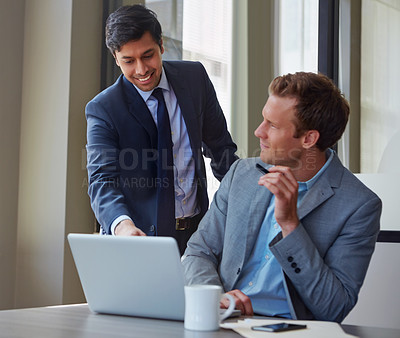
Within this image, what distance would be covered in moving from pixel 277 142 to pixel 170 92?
2.61 ft

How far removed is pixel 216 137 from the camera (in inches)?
102

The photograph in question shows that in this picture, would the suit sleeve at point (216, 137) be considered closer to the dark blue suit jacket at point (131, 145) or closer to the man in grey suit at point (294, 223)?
the dark blue suit jacket at point (131, 145)

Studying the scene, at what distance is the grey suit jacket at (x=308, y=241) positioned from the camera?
1.48m

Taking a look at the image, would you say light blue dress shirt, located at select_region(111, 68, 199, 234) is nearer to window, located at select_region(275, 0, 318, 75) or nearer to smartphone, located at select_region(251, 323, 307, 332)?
smartphone, located at select_region(251, 323, 307, 332)

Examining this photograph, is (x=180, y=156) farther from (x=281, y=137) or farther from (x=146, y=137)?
(x=281, y=137)

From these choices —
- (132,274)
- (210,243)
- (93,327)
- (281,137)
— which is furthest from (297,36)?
(93,327)

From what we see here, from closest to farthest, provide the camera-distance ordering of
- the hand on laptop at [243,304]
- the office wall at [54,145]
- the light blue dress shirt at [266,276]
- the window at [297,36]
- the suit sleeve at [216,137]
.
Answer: the hand on laptop at [243,304] → the light blue dress shirt at [266,276] → the suit sleeve at [216,137] → the office wall at [54,145] → the window at [297,36]

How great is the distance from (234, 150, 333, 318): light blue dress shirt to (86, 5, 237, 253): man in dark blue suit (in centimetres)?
70

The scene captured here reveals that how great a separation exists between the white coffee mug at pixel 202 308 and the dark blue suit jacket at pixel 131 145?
1081mm

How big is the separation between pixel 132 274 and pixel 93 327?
0.13 metres

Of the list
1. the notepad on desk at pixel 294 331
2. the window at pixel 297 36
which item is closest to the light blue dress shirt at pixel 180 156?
the notepad on desk at pixel 294 331

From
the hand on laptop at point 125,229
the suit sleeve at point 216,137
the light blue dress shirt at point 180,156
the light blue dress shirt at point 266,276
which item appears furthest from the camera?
the suit sleeve at point 216,137

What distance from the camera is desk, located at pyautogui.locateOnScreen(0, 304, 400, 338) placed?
1107 mm

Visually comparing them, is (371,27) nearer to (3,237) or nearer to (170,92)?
(170,92)
